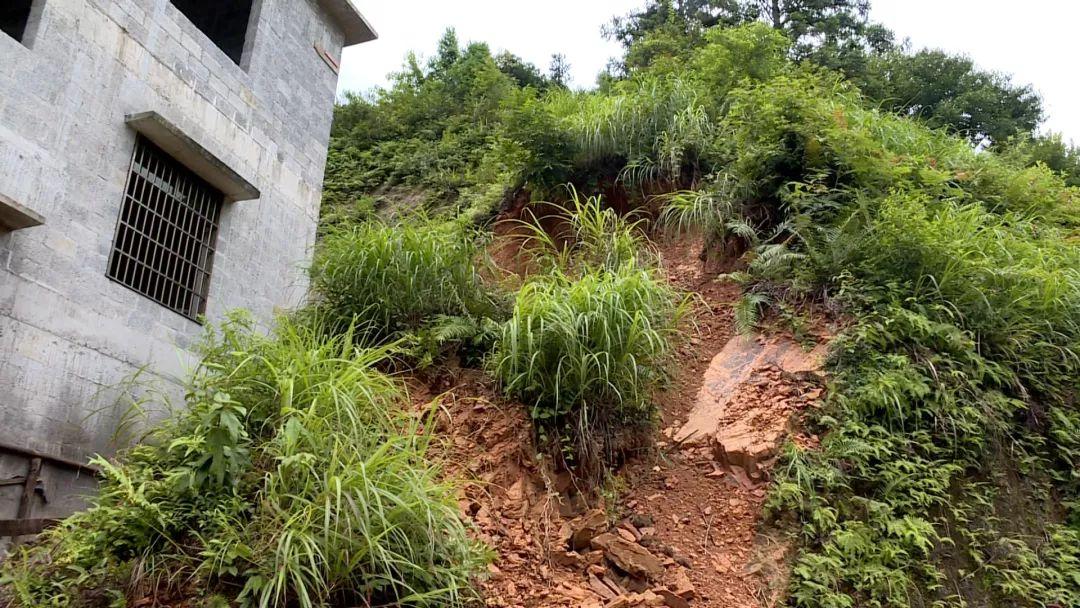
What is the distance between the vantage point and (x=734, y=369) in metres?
6.11

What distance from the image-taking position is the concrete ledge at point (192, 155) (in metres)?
7.05

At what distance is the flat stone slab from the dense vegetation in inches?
8.2

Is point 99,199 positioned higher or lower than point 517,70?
lower

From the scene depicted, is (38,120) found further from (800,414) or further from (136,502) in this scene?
(800,414)

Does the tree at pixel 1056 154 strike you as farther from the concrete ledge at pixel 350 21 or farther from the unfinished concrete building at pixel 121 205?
the unfinished concrete building at pixel 121 205

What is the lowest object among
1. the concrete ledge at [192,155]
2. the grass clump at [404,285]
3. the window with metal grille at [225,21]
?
the grass clump at [404,285]

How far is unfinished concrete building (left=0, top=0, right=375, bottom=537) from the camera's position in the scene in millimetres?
5867

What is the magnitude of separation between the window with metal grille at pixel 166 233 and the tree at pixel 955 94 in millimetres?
12293

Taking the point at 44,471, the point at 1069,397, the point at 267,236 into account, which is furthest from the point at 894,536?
the point at 267,236

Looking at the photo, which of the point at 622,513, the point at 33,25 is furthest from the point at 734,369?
the point at 33,25

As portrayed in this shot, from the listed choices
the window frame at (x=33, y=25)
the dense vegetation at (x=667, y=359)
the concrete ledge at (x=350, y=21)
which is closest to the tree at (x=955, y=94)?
the dense vegetation at (x=667, y=359)

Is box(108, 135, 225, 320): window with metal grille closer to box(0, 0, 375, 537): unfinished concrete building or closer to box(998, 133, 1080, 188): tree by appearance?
box(0, 0, 375, 537): unfinished concrete building

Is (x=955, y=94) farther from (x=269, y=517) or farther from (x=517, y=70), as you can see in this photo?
(x=269, y=517)

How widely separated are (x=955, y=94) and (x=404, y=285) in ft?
46.8
